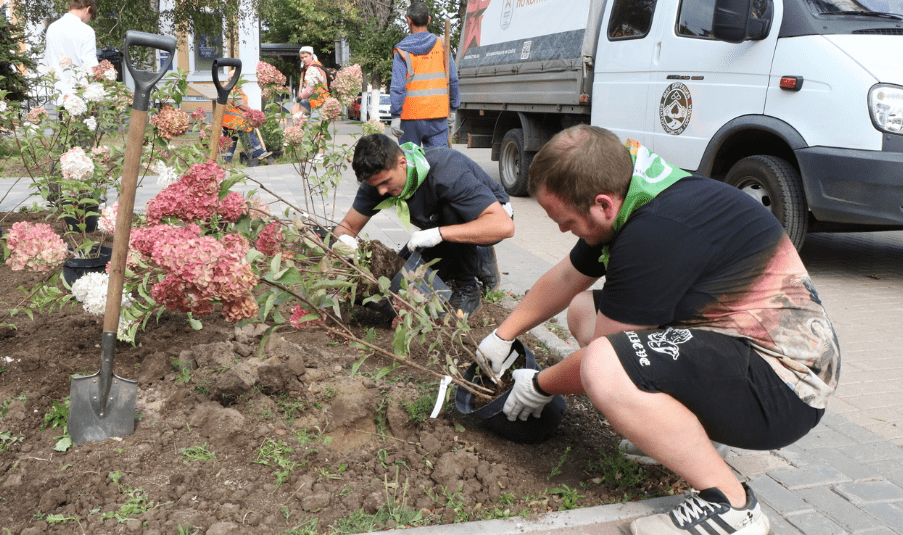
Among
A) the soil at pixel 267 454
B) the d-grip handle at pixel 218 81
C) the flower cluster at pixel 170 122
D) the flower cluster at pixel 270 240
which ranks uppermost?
the d-grip handle at pixel 218 81

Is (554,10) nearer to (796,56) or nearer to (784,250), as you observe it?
(796,56)

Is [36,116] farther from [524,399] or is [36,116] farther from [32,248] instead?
[524,399]

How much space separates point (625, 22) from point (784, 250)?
5504 mm

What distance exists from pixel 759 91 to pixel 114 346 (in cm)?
490

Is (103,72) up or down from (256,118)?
up

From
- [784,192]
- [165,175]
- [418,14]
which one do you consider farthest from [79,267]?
[784,192]

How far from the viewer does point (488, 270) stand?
14.8 feet

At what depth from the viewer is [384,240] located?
5.98m

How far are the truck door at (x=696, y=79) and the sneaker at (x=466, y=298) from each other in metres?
2.87

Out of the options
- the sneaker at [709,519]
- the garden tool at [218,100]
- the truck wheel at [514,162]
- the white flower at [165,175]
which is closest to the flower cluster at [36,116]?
the white flower at [165,175]

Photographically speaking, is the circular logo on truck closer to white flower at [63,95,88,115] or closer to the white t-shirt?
white flower at [63,95,88,115]

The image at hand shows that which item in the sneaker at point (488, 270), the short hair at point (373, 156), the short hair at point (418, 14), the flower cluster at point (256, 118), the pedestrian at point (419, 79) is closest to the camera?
the short hair at point (373, 156)

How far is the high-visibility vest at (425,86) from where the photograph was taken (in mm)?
7461

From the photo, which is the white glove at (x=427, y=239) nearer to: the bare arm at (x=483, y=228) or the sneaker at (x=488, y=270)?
the bare arm at (x=483, y=228)
